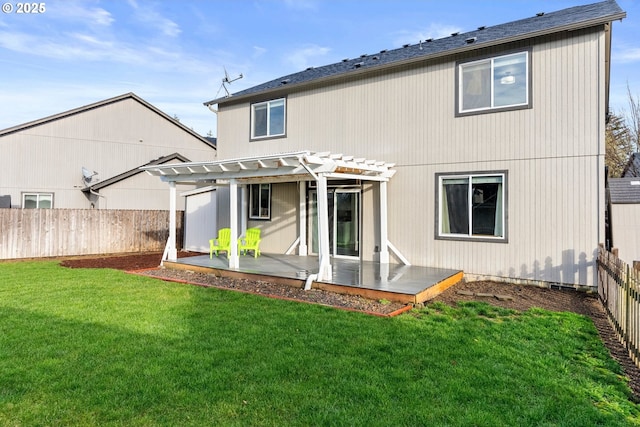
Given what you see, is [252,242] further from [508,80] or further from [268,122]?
[508,80]

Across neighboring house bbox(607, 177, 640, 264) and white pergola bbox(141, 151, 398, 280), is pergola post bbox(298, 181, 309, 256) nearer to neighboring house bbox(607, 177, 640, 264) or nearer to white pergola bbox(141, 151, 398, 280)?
white pergola bbox(141, 151, 398, 280)

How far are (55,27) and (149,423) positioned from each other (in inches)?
510

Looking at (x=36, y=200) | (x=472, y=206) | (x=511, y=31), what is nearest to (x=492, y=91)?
(x=511, y=31)

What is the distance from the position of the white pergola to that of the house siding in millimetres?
580

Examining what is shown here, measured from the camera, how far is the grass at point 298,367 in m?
3.10

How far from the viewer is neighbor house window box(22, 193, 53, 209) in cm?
1650

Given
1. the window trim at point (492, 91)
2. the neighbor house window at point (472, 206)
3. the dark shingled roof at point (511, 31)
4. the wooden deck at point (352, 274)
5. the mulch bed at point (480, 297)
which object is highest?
the dark shingled roof at point (511, 31)

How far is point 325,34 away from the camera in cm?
1522

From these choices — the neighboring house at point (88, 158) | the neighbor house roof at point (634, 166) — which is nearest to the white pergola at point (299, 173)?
the neighboring house at point (88, 158)

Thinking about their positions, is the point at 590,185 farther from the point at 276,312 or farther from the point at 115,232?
the point at 115,232

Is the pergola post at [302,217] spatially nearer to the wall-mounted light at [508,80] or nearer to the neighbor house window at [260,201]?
the neighbor house window at [260,201]

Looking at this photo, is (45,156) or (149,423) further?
(45,156)

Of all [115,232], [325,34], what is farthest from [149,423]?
[325,34]

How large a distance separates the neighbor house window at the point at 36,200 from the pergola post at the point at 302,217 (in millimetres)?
12363
